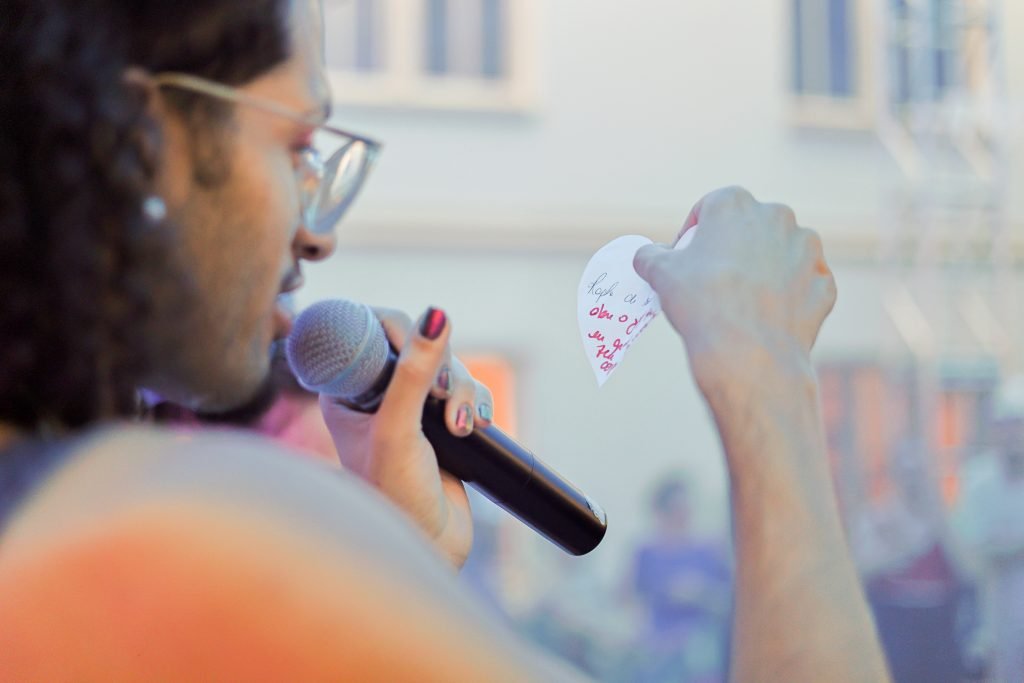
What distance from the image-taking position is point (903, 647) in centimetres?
343

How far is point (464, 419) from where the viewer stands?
920mm

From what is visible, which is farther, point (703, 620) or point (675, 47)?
point (675, 47)

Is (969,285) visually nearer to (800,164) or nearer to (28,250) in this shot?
(800,164)

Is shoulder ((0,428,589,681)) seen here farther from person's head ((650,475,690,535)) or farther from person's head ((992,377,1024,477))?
person's head ((650,475,690,535))

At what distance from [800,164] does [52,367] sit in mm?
5043

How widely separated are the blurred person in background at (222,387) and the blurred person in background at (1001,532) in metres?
2.27

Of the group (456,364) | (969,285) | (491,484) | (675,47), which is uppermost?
(675,47)

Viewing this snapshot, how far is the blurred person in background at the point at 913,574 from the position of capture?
11.1 ft

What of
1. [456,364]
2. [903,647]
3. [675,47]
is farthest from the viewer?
[675,47]

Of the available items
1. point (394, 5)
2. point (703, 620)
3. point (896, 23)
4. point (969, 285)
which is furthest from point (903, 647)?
point (394, 5)

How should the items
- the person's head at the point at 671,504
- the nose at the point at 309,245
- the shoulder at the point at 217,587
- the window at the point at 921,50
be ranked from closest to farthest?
the shoulder at the point at 217,587, the nose at the point at 309,245, the person's head at the point at 671,504, the window at the point at 921,50

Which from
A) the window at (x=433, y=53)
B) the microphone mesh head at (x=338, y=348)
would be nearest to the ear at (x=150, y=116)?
the microphone mesh head at (x=338, y=348)

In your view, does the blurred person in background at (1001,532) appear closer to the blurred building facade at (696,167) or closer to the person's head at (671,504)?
the person's head at (671,504)

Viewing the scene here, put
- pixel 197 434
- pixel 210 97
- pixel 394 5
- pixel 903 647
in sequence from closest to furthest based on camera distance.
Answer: pixel 197 434 → pixel 210 97 → pixel 903 647 → pixel 394 5
